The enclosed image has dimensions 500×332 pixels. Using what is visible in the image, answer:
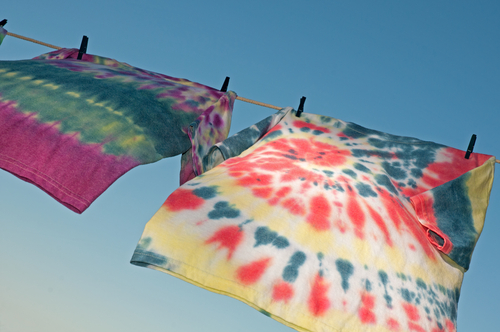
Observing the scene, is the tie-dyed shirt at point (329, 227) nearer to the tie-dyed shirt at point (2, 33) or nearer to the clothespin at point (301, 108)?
the clothespin at point (301, 108)

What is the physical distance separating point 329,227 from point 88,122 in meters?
0.54

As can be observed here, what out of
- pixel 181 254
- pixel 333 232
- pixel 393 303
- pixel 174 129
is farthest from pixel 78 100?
pixel 393 303

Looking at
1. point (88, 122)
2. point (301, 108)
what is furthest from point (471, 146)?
point (88, 122)

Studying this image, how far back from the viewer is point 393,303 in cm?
80

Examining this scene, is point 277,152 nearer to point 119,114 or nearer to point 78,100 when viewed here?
point 119,114

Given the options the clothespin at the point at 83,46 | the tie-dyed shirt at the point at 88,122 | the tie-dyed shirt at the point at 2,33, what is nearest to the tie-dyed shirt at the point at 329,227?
the tie-dyed shirt at the point at 88,122

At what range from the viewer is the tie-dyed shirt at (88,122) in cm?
84

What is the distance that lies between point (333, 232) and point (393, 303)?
0.17 metres

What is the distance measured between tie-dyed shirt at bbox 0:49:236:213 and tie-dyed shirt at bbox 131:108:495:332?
4.5 inches

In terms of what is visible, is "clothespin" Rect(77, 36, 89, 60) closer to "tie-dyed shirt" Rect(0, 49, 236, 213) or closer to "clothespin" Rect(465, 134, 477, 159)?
"tie-dyed shirt" Rect(0, 49, 236, 213)

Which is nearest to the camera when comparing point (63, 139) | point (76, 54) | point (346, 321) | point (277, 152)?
point (346, 321)

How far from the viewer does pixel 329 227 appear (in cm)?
83

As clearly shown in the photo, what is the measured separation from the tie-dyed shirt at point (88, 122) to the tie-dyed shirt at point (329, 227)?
11cm

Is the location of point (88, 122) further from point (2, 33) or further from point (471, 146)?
point (471, 146)
